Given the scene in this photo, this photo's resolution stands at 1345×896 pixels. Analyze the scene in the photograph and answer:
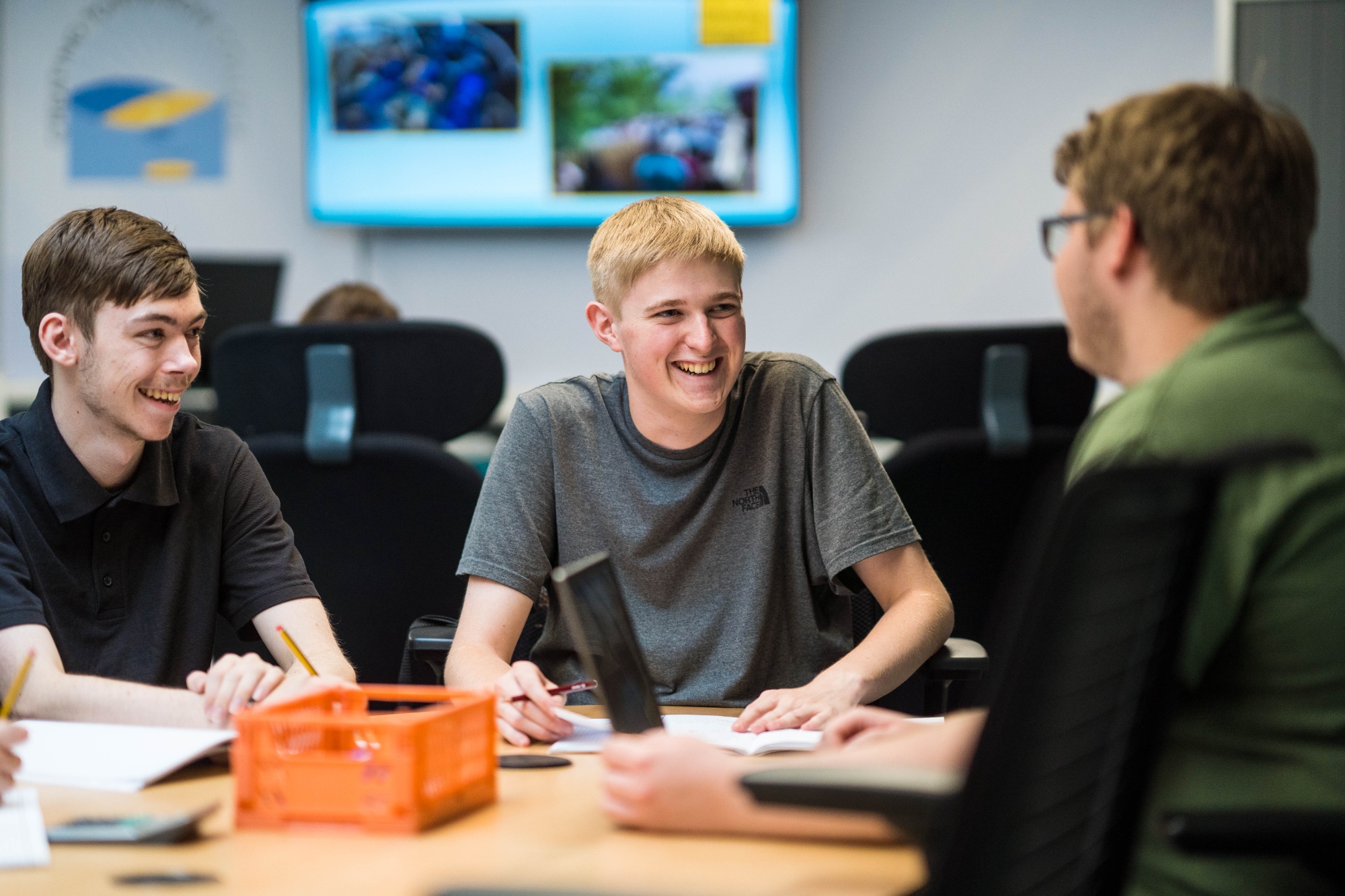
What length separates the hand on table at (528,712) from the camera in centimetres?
136

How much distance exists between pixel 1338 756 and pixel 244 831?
0.82 meters

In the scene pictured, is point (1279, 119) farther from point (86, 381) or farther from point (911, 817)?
point (86, 381)

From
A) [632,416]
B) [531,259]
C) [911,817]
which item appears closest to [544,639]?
[632,416]

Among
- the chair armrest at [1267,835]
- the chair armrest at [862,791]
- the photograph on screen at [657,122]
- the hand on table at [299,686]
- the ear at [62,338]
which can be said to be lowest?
the hand on table at [299,686]

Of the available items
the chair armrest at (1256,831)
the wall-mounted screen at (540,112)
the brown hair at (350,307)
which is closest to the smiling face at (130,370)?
the chair armrest at (1256,831)

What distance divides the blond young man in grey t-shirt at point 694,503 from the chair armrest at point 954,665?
0.03m

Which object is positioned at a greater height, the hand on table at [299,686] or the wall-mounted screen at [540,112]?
the wall-mounted screen at [540,112]

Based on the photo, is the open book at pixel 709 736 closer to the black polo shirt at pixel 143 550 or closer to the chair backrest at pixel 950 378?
the black polo shirt at pixel 143 550

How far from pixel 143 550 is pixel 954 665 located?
107cm

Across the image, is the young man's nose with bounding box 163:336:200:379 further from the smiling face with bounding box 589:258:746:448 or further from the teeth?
the smiling face with bounding box 589:258:746:448

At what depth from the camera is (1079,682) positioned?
765 mm

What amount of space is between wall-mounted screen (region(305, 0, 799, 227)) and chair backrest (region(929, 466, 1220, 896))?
3.11 metres

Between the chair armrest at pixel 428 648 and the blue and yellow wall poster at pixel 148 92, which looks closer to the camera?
the chair armrest at pixel 428 648

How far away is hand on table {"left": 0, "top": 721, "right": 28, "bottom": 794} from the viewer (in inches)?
42.8
